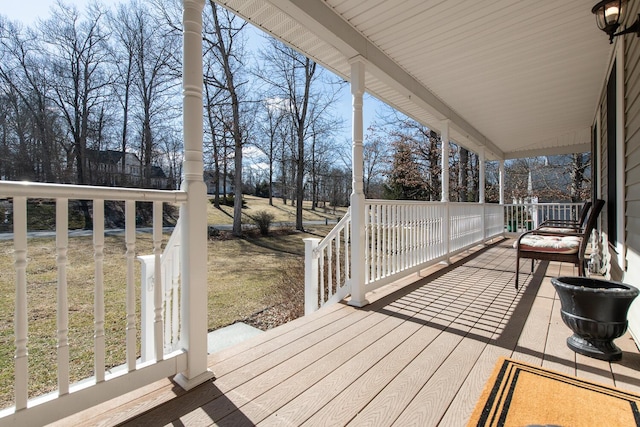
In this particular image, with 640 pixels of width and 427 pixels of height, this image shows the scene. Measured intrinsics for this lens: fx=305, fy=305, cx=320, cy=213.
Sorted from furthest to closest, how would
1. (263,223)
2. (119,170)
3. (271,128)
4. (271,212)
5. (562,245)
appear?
(271,212) < (271,128) < (263,223) < (119,170) < (562,245)

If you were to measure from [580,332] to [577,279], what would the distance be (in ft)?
1.38

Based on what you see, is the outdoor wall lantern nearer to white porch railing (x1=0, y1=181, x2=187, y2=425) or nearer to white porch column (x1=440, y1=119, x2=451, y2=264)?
white porch column (x1=440, y1=119, x2=451, y2=264)

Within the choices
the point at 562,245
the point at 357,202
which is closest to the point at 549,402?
the point at 357,202

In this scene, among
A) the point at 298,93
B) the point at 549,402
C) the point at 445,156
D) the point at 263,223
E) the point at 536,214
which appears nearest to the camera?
the point at 549,402

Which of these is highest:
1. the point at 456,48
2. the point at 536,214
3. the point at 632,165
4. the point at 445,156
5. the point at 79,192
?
the point at 456,48

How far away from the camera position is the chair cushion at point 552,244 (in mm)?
3046

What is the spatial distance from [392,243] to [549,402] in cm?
229

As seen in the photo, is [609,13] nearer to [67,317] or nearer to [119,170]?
[67,317]

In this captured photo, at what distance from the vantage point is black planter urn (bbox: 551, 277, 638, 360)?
1.72 metres

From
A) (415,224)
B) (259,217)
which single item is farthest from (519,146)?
(259,217)

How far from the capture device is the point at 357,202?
2.98 meters

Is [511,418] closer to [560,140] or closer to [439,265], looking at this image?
[439,265]

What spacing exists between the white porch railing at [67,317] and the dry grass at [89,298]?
1.49ft

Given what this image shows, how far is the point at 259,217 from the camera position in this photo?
1357 cm
